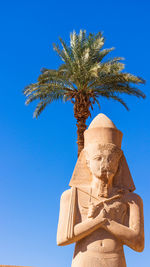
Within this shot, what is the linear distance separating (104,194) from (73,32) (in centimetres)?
1179

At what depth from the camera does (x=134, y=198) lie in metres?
6.32

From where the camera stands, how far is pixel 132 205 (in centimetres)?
621

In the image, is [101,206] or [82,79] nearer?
[101,206]

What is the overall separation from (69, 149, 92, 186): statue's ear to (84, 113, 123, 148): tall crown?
320 mm

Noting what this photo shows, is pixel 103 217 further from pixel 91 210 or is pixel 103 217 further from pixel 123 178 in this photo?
pixel 123 178

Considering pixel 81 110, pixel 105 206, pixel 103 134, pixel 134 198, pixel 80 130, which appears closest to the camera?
pixel 105 206

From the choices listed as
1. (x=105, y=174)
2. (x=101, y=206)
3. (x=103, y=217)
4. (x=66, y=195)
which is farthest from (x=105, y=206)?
(x=66, y=195)

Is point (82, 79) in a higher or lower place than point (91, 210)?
higher

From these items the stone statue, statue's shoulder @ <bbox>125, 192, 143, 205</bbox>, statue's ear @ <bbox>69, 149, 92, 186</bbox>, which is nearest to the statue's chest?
the stone statue

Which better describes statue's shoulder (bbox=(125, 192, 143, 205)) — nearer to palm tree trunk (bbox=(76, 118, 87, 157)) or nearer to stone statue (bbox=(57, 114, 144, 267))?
stone statue (bbox=(57, 114, 144, 267))

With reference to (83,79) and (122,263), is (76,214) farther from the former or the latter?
(83,79)

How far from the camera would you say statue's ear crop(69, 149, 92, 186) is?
21.3 ft

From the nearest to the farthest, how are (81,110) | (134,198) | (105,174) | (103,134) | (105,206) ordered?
1. (105,206)
2. (105,174)
3. (134,198)
4. (103,134)
5. (81,110)

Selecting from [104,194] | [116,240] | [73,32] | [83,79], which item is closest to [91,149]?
[104,194]
